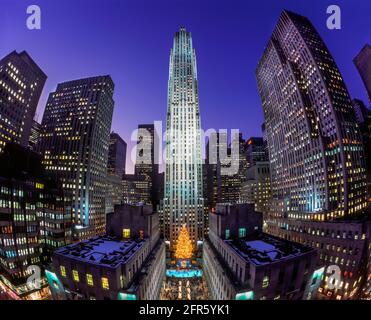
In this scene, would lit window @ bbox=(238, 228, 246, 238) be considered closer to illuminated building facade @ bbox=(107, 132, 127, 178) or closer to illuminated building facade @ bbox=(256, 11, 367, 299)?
illuminated building facade @ bbox=(256, 11, 367, 299)

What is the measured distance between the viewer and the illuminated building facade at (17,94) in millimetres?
44812

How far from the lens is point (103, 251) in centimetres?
2180

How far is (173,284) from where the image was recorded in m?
37.8

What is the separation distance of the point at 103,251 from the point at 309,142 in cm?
5916

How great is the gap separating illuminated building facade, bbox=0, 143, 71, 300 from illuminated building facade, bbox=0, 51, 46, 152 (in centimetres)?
1105

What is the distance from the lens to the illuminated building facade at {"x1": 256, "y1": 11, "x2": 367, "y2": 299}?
50.1m

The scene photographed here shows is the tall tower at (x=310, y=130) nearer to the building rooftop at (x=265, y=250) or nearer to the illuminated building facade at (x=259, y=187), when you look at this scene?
the illuminated building facade at (x=259, y=187)

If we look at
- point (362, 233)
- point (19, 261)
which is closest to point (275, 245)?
point (362, 233)

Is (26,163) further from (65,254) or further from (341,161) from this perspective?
(341,161)

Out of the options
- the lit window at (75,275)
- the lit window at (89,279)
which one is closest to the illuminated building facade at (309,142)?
the lit window at (89,279)

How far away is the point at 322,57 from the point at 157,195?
422 feet

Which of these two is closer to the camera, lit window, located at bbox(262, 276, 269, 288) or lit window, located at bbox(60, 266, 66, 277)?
lit window, located at bbox(262, 276, 269, 288)

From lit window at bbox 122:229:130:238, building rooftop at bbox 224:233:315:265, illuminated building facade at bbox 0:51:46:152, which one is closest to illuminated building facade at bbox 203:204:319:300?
building rooftop at bbox 224:233:315:265

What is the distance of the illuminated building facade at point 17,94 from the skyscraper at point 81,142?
1736cm
